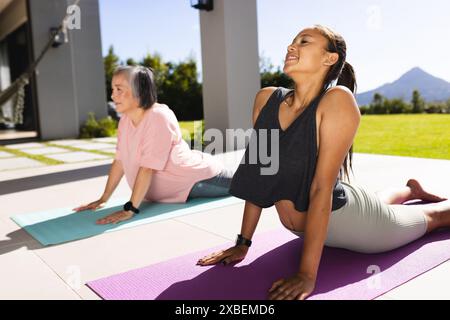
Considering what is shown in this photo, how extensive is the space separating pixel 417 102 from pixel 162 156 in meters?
8.82

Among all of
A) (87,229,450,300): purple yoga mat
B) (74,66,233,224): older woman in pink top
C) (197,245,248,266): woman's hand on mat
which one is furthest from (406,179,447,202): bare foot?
(74,66,233,224): older woman in pink top

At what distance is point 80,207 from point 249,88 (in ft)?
11.8

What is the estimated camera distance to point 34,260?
181 cm

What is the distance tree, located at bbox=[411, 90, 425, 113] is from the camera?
376 inches

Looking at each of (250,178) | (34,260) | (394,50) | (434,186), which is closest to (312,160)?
(250,178)

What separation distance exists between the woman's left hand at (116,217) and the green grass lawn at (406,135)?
4.12 m

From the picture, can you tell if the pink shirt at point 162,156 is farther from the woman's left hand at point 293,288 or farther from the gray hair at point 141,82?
the woman's left hand at point 293,288

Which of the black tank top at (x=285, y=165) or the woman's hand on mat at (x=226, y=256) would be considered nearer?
the black tank top at (x=285, y=165)

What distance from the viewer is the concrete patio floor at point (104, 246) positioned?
146 cm

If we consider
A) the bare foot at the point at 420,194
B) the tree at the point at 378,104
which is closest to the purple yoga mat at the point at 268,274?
the bare foot at the point at 420,194

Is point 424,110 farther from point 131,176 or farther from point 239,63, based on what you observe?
point 131,176

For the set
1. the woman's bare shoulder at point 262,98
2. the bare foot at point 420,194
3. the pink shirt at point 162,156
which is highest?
the woman's bare shoulder at point 262,98

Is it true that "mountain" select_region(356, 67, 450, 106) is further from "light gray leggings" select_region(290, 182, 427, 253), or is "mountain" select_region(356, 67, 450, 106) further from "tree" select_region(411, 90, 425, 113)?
"light gray leggings" select_region(290, 182, 427, 253)

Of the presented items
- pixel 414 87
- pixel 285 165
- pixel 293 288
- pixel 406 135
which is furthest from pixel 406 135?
pixel 293 288
